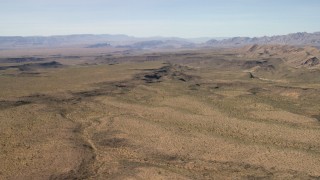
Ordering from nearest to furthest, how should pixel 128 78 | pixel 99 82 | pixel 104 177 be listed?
pixel 104 177
pixel 99 82
pixel 128 78

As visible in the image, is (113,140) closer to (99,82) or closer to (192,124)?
(192,124)

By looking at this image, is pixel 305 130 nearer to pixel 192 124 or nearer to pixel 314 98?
pixel 192 124

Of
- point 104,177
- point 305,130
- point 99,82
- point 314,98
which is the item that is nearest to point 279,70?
point 314,98

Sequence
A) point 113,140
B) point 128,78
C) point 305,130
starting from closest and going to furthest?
1. point 113,140
2. point 305,130
3. point 128,78

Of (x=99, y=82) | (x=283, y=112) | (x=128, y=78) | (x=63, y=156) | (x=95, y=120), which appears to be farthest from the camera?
(x=128, y=78)

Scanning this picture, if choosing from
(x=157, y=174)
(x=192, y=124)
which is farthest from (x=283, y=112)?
(x=157, y=174)

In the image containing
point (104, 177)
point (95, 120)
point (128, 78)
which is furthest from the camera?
point (128, 78)

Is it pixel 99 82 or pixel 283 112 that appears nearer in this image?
pixel 283 112

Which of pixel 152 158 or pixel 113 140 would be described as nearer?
pixel 152 158

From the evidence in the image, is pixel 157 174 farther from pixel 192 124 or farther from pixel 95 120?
pixel 95 120
